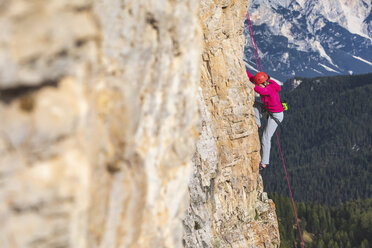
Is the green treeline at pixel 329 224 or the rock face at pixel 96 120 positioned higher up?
the rock face at pixel 96 120

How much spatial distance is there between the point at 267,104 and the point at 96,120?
50.3 ft

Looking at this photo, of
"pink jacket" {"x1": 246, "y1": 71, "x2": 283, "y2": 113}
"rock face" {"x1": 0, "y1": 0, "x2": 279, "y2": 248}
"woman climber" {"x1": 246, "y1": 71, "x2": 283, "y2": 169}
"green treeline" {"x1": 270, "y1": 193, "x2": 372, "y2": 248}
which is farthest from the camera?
"green treeline" {"x1": 270, "y1": 193, "x2": 372, "y2": 248}

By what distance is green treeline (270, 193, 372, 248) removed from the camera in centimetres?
8650

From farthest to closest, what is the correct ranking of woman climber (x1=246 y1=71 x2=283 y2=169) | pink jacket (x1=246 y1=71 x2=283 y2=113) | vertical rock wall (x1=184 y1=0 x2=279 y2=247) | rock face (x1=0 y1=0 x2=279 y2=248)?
woman climber (x1=246 y1=71 x2=283 y2=169), pink jacket (x1=246 y1=71 x2=283 y2=113), vertical rock wall (x1=184 y1=0 x2=279 y2=247), rock face (x1=0 y1=0 x2=279 y2=248)

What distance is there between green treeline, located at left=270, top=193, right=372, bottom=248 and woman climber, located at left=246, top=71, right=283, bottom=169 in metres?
63.1

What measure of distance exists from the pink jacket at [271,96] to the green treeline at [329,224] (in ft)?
214

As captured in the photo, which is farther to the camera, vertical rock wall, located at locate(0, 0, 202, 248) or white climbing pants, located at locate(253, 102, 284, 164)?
white climbing pants, located at locate(253, 102, 284, 164)

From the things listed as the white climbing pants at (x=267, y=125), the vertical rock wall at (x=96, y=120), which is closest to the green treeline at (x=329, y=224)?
the white climbing pants at (x=267, y=125)

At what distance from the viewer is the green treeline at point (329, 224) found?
8650 centimetres

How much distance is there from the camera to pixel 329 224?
99625mm

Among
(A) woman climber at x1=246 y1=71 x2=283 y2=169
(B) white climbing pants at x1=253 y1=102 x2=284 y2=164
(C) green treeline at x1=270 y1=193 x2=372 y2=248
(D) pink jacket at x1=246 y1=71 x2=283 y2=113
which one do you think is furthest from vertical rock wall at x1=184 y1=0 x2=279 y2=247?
(C) green treeline at x1=270 y1=193 x2=372 y2=248

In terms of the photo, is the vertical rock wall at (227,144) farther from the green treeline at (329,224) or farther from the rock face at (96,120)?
the green treeline at (329,224)

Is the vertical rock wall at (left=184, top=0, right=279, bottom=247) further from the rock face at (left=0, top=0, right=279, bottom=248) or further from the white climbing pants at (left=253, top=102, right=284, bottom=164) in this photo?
the rock face at (left=0, top=0, right=279, bottom=248)

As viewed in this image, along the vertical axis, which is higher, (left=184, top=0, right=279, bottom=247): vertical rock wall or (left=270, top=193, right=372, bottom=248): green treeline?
(left=184, top=0, right=279, bottom=247): vertical rock wall
